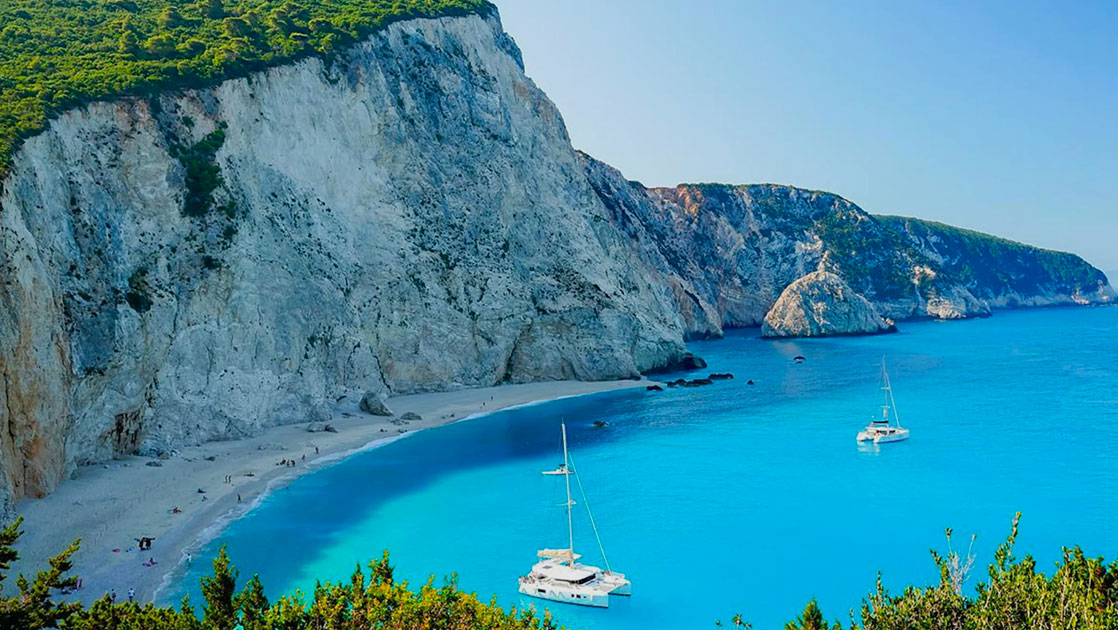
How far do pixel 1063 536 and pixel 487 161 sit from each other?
62503mm

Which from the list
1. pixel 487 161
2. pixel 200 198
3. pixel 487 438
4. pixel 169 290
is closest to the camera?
pixel 169 290

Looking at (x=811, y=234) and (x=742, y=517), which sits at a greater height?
(x=811, y=234)

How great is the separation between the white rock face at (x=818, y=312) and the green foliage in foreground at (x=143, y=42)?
84.9 metres

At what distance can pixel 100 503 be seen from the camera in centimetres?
3969

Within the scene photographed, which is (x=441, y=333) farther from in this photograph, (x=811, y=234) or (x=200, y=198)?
(x=811, y=234)

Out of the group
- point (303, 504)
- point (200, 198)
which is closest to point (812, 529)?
point (303, 504)

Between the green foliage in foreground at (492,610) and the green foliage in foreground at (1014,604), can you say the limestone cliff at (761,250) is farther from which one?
the green foliage in foreground at (492,610)

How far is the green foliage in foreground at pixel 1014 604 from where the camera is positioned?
16.8 metres

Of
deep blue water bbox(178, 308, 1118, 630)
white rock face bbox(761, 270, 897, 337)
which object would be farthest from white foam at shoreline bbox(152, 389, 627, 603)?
white rock face bbox(761, 270, 897, 337)

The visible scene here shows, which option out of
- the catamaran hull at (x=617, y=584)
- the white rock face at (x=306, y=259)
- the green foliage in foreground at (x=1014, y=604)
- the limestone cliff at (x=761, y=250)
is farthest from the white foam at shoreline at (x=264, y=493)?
the limestone cliff at (x=761, y=250)

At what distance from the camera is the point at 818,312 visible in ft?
477

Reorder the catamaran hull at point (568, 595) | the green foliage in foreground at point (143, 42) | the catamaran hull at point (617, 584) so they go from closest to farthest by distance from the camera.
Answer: the catamaran hull at point (568, 595) < the catamaran hull at point (617, 584) < the green foliage in foreground at point (143, 42)

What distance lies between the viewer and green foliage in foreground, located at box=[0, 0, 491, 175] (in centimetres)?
4897

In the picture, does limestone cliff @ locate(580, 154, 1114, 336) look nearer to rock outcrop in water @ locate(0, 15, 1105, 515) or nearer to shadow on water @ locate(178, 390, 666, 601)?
rock outcrop in water @ locate(0, 15, 1105, 515)
